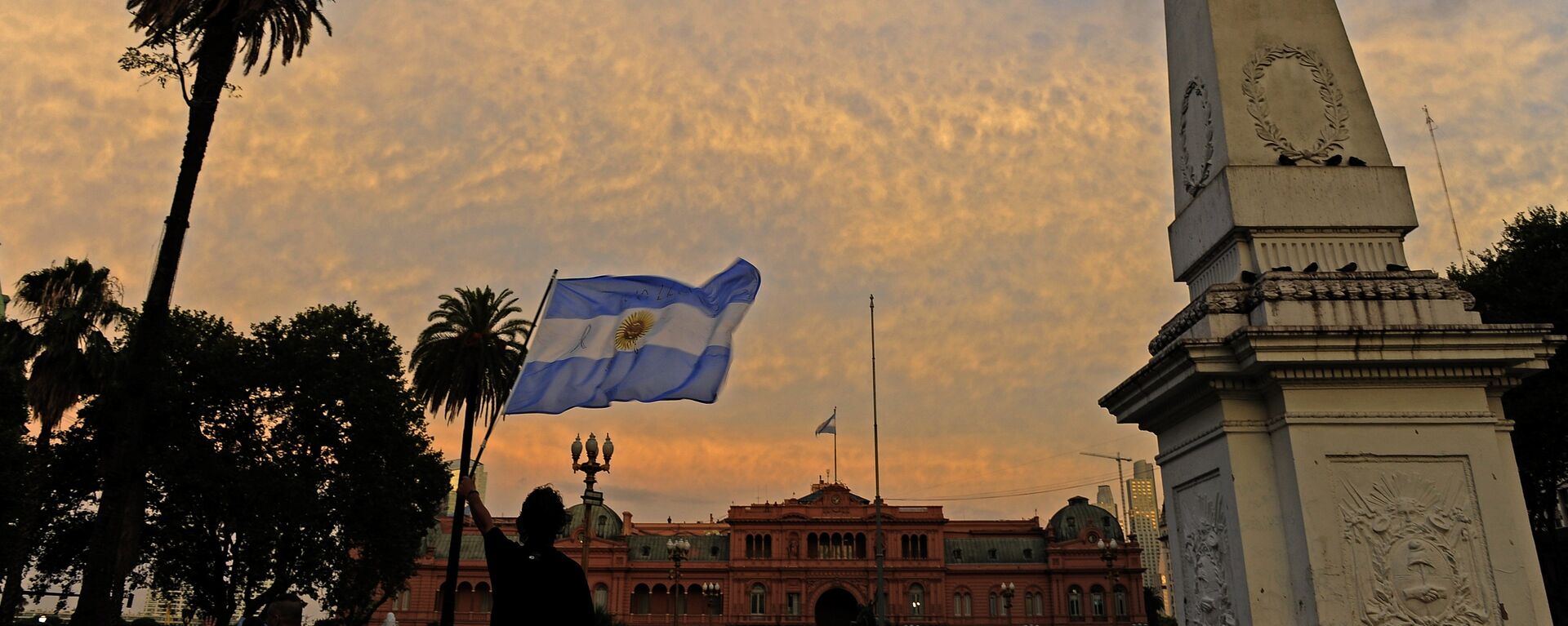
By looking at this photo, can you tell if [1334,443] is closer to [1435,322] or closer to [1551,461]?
[1435,322]

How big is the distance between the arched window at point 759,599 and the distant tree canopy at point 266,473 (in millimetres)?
44262

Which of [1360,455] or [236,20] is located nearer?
[1360,455]

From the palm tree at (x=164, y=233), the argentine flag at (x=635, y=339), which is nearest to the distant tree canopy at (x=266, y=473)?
the palm tree at (x=164, y=233)

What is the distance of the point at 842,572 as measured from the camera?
242 feet

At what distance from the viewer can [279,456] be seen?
101 ft

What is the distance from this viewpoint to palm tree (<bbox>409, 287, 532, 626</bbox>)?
3186 cm

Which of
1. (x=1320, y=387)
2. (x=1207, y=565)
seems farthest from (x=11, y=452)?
(x=1320, y=387)

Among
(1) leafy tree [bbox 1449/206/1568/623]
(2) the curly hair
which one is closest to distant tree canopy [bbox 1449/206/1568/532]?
(1) leafy tree [bbox 1449/206/1568/623]

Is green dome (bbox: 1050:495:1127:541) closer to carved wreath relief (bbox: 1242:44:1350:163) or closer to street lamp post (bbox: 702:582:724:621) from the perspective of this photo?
street lamp post (bbox: 702:582:724:621)

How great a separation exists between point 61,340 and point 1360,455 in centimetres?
3094

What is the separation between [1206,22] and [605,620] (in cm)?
4564

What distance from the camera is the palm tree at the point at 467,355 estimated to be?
31.9 meters

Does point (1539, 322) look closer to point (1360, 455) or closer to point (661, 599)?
point (1360, 455)

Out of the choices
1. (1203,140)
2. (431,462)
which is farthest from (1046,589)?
(1203,140)
